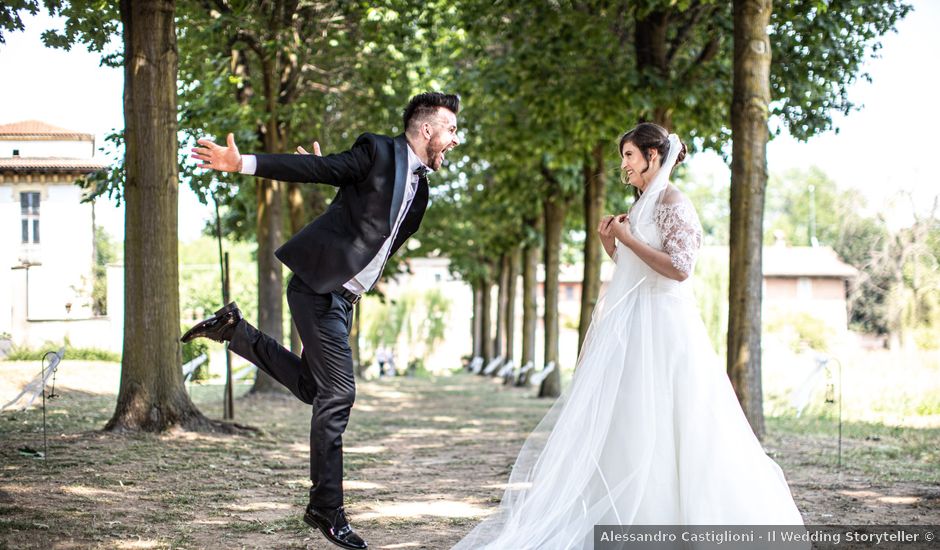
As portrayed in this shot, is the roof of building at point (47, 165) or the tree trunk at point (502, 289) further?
the tree trunk at point (502, 289)

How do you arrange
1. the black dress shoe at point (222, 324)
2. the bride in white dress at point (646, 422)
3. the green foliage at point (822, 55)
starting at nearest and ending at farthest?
1. the bride in white dress at point (646, 422)
2. the black dress shoe at point (222, 324)
3. the green foliage at point (822, 55)

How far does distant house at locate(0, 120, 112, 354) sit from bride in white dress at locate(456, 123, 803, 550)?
6.06 metres

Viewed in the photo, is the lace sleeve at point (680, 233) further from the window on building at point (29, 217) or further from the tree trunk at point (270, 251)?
the tree trunk at point (270, 251)

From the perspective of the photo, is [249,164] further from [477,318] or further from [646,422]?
[477,318]

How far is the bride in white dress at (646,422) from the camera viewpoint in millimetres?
4914

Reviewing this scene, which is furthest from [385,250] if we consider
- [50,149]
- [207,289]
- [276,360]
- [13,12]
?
[207,289]

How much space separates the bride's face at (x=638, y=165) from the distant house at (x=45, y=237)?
647 cm

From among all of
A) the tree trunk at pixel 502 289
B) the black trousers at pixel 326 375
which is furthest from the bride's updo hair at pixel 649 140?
the tree trunk at pixel 502 289

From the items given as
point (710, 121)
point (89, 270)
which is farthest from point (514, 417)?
point (89, 270)

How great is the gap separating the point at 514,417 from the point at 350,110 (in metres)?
8.61

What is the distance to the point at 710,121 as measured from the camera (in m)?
16.7

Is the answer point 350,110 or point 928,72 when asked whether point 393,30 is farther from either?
point 928,72

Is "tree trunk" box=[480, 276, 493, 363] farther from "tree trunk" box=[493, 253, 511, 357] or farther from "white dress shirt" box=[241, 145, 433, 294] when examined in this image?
"white dress shirt" box=[241, 145, 433, 294]

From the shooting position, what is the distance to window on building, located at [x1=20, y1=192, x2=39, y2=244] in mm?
9742
